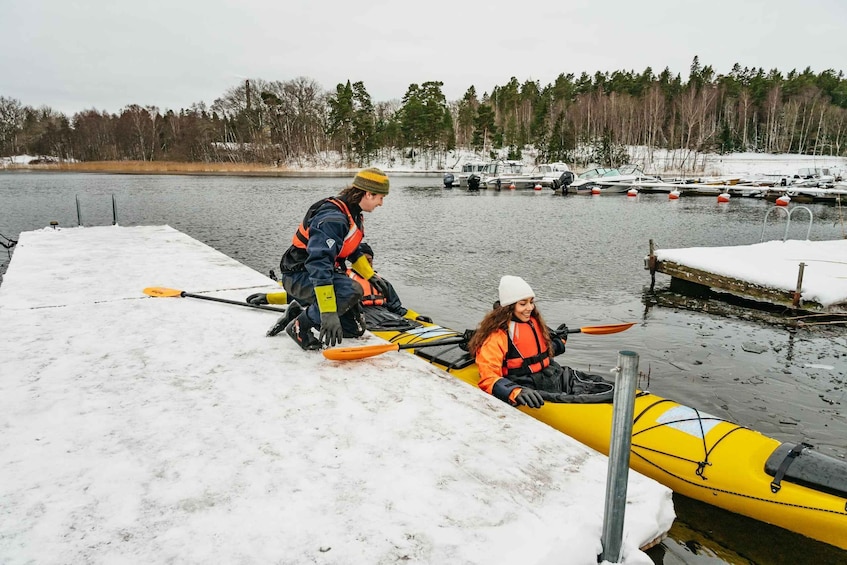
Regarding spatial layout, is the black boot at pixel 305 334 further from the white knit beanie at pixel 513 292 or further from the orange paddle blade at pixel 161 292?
the orange paddle blade at pixel 161 292

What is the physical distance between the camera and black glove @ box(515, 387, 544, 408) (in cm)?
353

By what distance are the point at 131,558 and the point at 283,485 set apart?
68cm

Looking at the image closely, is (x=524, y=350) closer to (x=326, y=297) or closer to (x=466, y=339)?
(x=466, y=339)

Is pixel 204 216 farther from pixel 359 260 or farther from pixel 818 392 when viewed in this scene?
pixel 818 392

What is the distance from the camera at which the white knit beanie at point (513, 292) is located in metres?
3.87

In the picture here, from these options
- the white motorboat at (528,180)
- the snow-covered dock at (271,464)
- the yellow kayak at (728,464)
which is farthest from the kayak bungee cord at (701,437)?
the white motorboat at (528,180)

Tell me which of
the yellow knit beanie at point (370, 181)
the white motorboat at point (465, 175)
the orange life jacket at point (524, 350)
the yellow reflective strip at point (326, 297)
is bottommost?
the orange life jacket at point (524, 350)

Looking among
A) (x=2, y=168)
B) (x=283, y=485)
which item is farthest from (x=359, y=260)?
(x=2, y=168)

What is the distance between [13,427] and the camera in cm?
296

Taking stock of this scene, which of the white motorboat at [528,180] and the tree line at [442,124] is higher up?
the tree line at [442,124]

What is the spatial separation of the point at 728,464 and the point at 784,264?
773cm

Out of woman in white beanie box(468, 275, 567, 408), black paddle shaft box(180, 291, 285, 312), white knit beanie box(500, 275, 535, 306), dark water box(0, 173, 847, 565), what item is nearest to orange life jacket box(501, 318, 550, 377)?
woman in white beanie box(468, 275, 567, 408)

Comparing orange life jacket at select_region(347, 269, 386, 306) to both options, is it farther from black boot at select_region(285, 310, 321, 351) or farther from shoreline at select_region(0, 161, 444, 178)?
shoreline at select_region(0, 161, 444, 178)

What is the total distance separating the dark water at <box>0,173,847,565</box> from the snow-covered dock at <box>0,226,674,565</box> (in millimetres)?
1323
